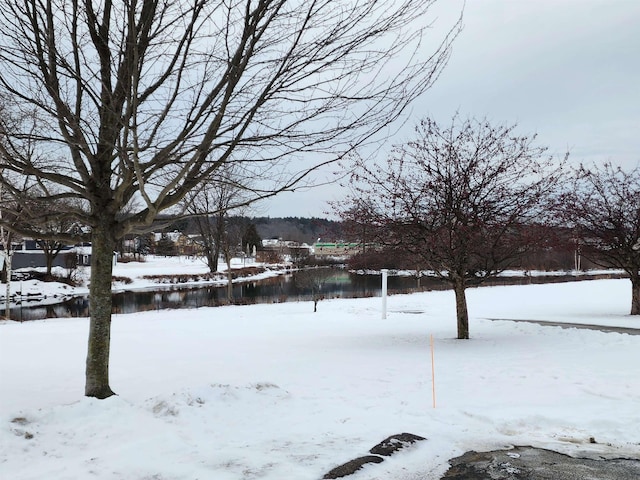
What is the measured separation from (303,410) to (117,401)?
2.10 meters

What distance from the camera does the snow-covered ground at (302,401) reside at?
4.12m

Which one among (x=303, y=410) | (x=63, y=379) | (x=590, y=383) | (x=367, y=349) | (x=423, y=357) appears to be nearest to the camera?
(x=303, y=410)

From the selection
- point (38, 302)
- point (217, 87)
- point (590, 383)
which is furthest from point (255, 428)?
point (38, 302)

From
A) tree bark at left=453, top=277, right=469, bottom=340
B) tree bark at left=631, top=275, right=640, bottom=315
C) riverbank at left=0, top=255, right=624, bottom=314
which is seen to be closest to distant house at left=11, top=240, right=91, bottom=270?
riverbank at left=0, top=255, right=624, bottom=314

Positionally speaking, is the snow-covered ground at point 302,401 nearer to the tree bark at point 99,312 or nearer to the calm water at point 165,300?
the tree bark at point 99,312

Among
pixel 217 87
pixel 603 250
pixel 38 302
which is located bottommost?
pixel 38 302

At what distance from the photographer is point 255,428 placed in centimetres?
507

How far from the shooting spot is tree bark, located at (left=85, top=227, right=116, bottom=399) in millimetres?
5469

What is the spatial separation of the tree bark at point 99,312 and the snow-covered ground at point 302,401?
397mm

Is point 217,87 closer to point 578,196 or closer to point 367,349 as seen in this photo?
point 367,349

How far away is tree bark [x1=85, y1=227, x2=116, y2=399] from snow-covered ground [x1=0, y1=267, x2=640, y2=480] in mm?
397

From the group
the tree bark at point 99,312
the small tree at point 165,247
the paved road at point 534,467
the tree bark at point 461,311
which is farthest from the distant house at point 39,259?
the paved road at point 534,467

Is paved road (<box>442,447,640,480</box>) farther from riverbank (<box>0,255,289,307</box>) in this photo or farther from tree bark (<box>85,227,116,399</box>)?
riverbank (<box>0,255,289,307</box>)

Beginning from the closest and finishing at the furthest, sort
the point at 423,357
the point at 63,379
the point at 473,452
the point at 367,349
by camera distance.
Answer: the point at 473,452, the point at 63,379, the point at 423,357, the point at 367,349
